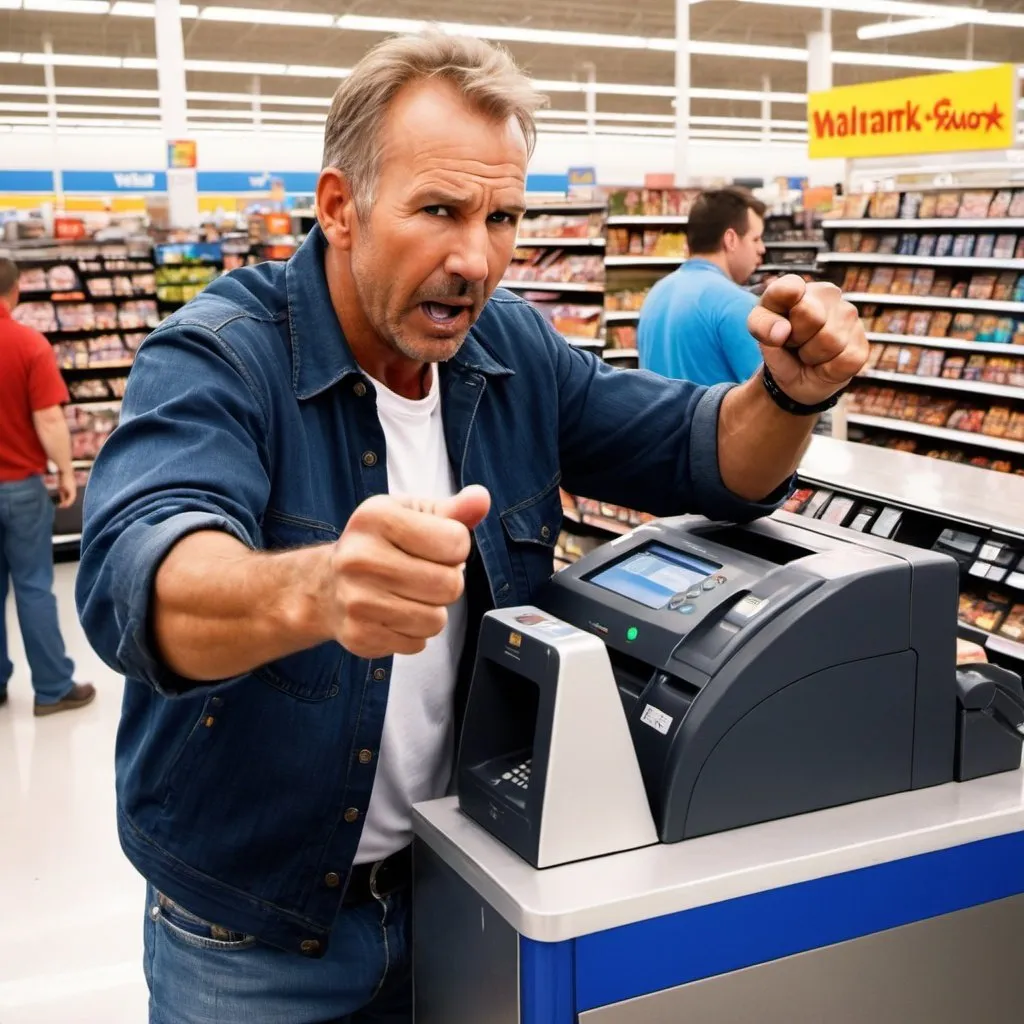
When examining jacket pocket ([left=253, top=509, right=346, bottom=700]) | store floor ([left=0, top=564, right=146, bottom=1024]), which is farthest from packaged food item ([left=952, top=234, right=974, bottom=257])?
jacket pocket ([left=253, top=509, right=346, bottom=700])

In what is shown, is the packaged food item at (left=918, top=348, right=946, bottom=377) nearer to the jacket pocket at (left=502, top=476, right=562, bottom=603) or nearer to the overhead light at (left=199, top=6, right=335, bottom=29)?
the jacket pocket at (left=502, top=476, right=562, bottom=603)

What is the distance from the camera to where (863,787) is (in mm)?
1322

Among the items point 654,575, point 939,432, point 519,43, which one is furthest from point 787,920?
point 519,43

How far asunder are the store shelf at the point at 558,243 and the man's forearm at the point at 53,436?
3296 millimetres

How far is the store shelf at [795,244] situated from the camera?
1071 centimetres

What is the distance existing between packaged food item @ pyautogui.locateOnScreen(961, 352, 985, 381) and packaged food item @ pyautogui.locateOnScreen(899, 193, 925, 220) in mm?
1038

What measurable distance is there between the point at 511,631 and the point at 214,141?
69.1ft

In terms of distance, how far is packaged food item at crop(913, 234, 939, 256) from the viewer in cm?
733

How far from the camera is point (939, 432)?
709 cm

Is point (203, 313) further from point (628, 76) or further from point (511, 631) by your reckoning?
point (628, 76)

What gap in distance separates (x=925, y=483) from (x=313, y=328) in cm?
242

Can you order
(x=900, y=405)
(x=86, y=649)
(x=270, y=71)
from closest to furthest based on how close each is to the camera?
(x=86, y=649) → (x=900, y=405) → (x=270, y=71)

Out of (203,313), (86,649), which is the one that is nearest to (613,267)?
(86,649)

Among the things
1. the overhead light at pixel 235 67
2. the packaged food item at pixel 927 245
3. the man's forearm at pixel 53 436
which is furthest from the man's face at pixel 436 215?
the overhead light at pixel 235 67
